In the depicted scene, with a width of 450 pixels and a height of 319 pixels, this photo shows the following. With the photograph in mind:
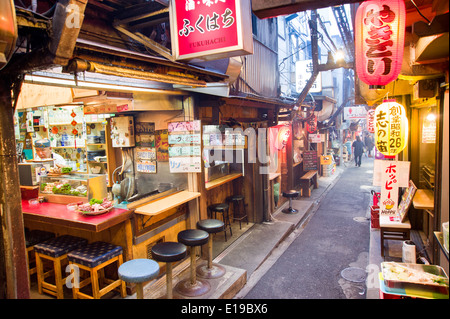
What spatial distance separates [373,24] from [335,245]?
21.8 feet

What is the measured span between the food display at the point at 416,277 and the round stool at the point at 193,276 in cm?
327

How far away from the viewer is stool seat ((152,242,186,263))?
5.02 metres

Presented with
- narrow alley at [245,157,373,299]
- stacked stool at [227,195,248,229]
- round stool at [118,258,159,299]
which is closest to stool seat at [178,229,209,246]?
round stool at [118,258,159,299]

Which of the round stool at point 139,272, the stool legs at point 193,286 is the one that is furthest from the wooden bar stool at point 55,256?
the stool legs at point 193,286

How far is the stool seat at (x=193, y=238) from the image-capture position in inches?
225

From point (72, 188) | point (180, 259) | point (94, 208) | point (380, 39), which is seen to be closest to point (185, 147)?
point (94, 208)

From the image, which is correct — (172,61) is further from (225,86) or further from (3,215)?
(3,215)

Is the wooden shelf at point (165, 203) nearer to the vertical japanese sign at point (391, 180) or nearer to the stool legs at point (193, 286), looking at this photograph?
the stool legs at point (193, 286)

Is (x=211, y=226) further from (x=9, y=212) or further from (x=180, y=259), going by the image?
(x=9, y=212)

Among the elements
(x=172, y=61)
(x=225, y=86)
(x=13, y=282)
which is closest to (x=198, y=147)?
(x=225, y=86)

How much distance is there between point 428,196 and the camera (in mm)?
6699

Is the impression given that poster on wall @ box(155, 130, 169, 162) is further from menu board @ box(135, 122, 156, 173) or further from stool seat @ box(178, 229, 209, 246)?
stool seat @ box(178, 229, 209, 246)

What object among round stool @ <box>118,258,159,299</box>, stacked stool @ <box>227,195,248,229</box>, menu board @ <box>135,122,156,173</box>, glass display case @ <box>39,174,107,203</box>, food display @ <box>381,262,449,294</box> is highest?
menu board @ <box>135,122,156,173</box>

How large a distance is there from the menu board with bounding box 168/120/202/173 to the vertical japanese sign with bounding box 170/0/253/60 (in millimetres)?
2917
